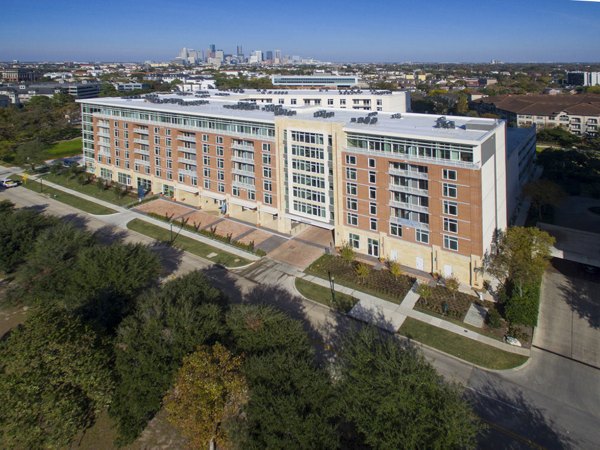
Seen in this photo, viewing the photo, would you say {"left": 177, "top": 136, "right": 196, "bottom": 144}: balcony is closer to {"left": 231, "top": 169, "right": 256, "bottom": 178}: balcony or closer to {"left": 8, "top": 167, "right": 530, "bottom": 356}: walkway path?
{"left": 231, "top": 169, "right": 256, "bottom": 178}: balcony

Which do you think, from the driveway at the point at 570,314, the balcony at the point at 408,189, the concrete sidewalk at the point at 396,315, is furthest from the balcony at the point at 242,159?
the driveway at the point at 570,314

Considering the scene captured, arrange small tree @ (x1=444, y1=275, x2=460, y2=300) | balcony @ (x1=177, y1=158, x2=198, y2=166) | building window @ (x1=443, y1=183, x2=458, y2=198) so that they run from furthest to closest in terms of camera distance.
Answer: balcony @ (x1=177, y1=158, x2=198, y2=166)
building window @ (x1=443, y1=183, x2=458, y2=198)
small tree @ (x1=444, y1=275, x2=460, y2=300)

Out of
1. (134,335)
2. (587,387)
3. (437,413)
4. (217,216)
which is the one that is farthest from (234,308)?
(217,216)

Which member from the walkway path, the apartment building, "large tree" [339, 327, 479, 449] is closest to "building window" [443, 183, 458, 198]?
the apartment building

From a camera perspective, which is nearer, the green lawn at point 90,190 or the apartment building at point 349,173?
the apartment building at point 349,173

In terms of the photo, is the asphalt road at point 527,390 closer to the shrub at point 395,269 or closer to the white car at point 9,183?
the shrub at point 395,269

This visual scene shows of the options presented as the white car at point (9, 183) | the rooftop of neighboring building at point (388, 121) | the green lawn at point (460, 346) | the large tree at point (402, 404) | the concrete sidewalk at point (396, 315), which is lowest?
the green lawn at point (460, 346)

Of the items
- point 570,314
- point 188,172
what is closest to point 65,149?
point 188,172

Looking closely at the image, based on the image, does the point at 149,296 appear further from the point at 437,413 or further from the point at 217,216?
the point at 217,216
